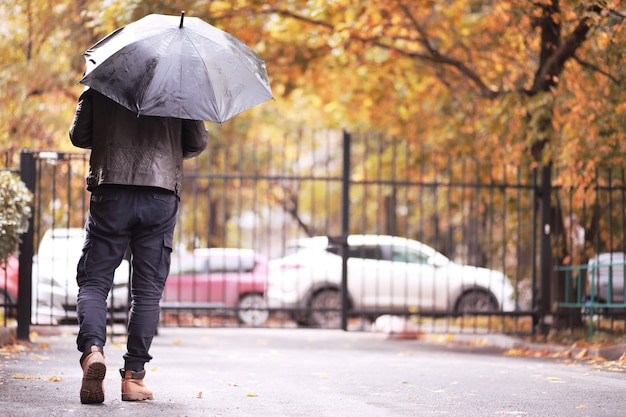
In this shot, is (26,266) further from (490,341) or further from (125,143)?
(490,341)

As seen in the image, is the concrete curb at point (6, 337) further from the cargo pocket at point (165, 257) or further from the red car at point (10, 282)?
the cargo pocket at point (165, 257)

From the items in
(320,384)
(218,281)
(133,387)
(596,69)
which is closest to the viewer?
(133,387)

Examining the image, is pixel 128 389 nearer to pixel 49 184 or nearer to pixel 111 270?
pixel 111 270

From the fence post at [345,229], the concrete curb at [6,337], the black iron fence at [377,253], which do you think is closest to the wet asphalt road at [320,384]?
the concrete curb at [6,337]

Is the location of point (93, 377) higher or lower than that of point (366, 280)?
lower

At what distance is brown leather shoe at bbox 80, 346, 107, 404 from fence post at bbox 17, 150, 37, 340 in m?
5.56

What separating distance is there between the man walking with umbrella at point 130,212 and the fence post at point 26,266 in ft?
17.1

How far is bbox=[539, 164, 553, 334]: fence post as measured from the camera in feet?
43.6

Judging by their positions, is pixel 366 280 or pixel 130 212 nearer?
pixel 130 212

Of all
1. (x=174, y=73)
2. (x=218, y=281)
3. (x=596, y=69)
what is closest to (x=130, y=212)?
(x=174, y=73)

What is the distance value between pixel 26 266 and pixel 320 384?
4809mm

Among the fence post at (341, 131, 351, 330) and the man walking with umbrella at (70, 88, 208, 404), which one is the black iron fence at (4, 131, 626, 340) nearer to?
the fence post at (341, 131, 351, 330)

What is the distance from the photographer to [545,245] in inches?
527

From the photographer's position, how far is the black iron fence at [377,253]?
42.6ft
